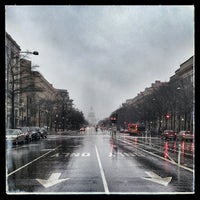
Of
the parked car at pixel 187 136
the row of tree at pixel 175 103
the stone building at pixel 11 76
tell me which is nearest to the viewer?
the stone building at pixel 11 76

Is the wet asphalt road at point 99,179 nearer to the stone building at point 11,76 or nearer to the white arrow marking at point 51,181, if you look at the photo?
the white arrow marking at point 51,181

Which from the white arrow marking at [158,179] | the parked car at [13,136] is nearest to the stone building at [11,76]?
the parked car at [13,136]

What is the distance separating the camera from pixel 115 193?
11180 mm

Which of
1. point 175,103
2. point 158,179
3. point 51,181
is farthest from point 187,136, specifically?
point 51,181

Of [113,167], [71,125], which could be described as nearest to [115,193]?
[113,167]

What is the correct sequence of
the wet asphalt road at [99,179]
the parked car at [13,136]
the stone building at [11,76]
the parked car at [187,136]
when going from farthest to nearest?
the parked car at [187,136], the stone building at [11,76], the parked car at [13,136], the wet asphalt road at [99,179]

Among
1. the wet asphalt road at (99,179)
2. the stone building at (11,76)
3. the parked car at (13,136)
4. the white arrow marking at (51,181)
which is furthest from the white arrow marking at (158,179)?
the parked car at (13,136)

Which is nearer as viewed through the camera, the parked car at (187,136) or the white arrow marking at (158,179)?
the white arrow marking at (158,179)

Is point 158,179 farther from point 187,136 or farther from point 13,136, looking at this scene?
point 187,136

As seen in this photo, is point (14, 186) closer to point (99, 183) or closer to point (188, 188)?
point (99, 183)

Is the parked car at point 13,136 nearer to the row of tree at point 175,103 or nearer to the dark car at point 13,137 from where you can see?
the dark car at point 13,137

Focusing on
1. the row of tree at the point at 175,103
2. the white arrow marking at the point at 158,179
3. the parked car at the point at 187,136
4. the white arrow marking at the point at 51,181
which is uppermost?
the row of tree at the point at 175,103

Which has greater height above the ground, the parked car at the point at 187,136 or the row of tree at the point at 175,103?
the row of tree at the point at 175,103
